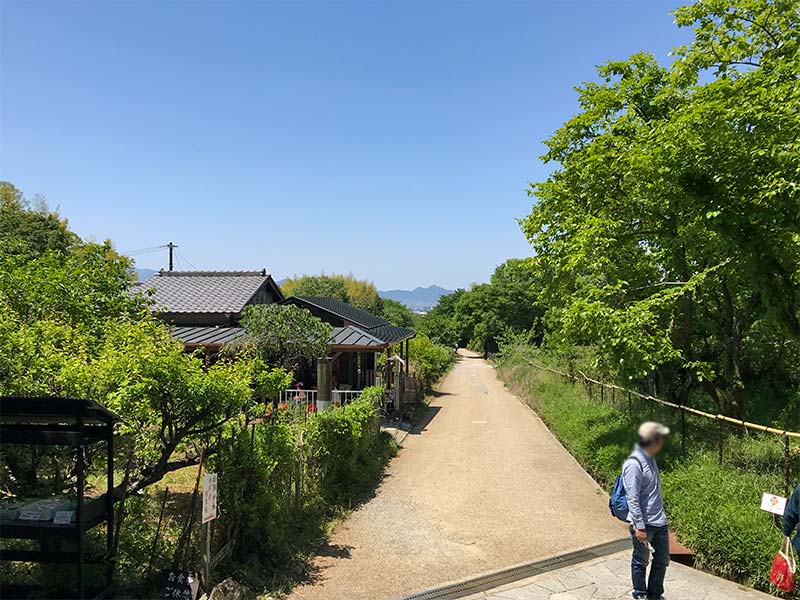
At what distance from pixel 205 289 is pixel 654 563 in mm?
18676

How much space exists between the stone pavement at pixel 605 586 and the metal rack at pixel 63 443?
368cm

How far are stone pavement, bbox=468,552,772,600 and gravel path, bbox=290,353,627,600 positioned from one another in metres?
0.54

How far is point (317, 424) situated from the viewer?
7.97 meters

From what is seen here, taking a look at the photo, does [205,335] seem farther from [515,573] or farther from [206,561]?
[515,573]

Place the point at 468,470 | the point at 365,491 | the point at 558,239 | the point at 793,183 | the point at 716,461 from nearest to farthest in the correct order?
the point at 793,183
the point at 716,461
the point at 365,491
the point at 468,470
the point at 558,239

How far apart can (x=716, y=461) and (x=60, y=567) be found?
8051 mm

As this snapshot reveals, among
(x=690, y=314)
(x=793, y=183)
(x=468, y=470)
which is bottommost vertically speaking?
(x=468, y=470)

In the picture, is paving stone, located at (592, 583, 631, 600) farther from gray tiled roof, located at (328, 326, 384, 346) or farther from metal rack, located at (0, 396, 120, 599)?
gray tiled roof, located at (328, 326, 384, 346)

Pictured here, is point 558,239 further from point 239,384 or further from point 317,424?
point 239,384

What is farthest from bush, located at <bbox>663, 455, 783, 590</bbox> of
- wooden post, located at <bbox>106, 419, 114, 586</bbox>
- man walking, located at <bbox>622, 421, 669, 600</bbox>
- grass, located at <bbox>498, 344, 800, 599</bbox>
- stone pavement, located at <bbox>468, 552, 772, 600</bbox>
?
wooden post, located at <bbox>106, 419, 114, 586</bbox>

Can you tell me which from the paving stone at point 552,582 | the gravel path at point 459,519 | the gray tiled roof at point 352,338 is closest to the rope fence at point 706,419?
the gravel path at point 459,519

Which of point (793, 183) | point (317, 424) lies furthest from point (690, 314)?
point (317, 424)

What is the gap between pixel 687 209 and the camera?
8711 mm

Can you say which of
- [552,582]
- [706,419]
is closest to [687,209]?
[706,419]
